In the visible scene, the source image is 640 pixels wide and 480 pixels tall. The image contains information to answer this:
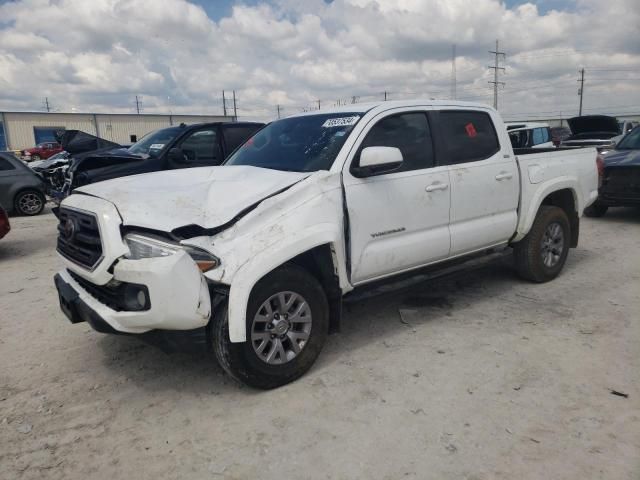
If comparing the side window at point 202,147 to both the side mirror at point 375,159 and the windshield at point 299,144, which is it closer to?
the windshield at point 299,144

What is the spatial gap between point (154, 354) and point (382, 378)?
1.80m

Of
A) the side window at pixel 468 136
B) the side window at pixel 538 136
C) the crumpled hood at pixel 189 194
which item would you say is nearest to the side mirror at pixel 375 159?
the crumpled hood at pixel 189 194

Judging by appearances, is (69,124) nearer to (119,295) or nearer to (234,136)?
(234,136)

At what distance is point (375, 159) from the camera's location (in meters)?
3.48

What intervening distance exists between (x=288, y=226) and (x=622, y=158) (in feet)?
25.8

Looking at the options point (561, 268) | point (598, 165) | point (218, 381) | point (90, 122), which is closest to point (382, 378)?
point (218, 381)

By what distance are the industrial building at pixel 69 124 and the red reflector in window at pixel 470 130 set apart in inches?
1608

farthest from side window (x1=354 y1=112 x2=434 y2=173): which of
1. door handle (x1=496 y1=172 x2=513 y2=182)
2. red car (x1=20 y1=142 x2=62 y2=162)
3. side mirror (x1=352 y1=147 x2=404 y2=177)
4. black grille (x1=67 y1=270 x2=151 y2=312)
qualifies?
red car (x1=20 y1=142 x2=62 y2=162)

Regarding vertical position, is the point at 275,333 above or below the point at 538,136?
below

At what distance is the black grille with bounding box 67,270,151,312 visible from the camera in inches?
115

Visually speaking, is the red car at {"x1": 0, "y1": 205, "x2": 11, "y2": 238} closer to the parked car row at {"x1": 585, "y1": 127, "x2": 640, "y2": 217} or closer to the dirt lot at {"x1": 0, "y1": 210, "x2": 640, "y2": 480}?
the dirt lot at {"x1": 0, "y1": 210, "x2": 640, "y2": 480}

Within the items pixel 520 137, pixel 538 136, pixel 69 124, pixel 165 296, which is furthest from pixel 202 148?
pixel 69 124

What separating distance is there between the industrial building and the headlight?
138 feet

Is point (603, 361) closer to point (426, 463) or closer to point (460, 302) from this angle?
point (460, 302)
